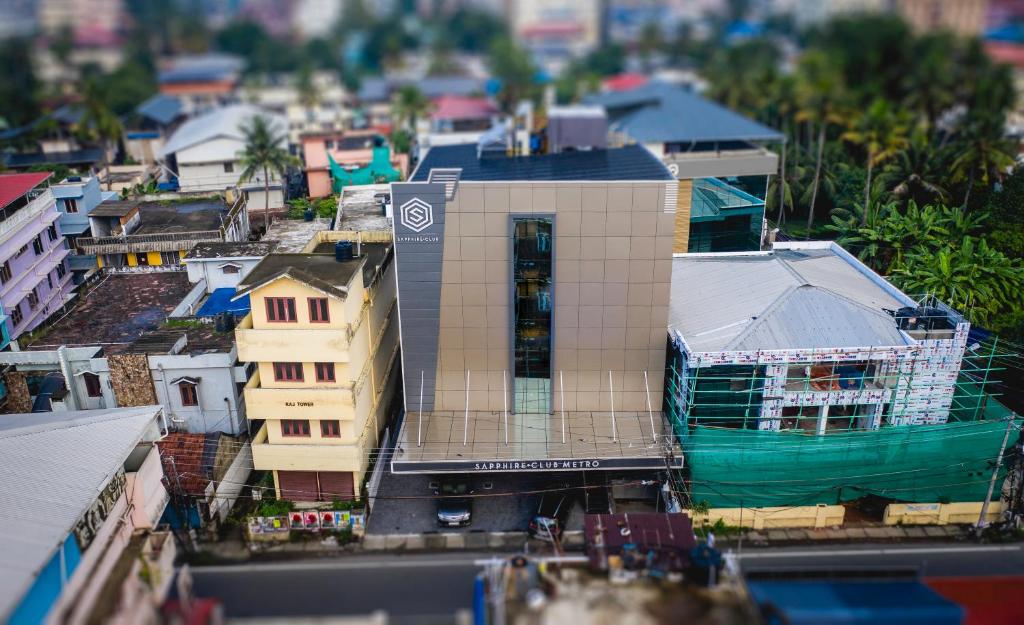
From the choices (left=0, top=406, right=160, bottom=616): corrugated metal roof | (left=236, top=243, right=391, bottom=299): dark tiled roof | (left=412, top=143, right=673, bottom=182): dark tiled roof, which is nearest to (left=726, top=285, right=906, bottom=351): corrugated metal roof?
(left=412, top=143, right=673, bottom=182): dark tiled roof

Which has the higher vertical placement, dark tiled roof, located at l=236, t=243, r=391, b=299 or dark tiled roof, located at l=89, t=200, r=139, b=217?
dark tiled roof, located at l=236, t=243, r=391, b=299

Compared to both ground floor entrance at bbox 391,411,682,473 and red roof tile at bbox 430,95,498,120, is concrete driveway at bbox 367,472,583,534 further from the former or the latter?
red roof tile at bbox 430,95,498,120

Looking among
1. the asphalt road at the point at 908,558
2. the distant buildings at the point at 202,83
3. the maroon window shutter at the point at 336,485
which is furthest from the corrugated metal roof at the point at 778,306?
the distant buildings at the point at 202,83

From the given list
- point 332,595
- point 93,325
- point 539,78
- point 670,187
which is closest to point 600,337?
point 670,187

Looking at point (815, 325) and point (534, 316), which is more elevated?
point (534, 316)

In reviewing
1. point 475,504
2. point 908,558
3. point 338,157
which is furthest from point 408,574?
point 338,157

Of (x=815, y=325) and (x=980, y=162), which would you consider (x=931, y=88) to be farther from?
(x=815, y=325)
